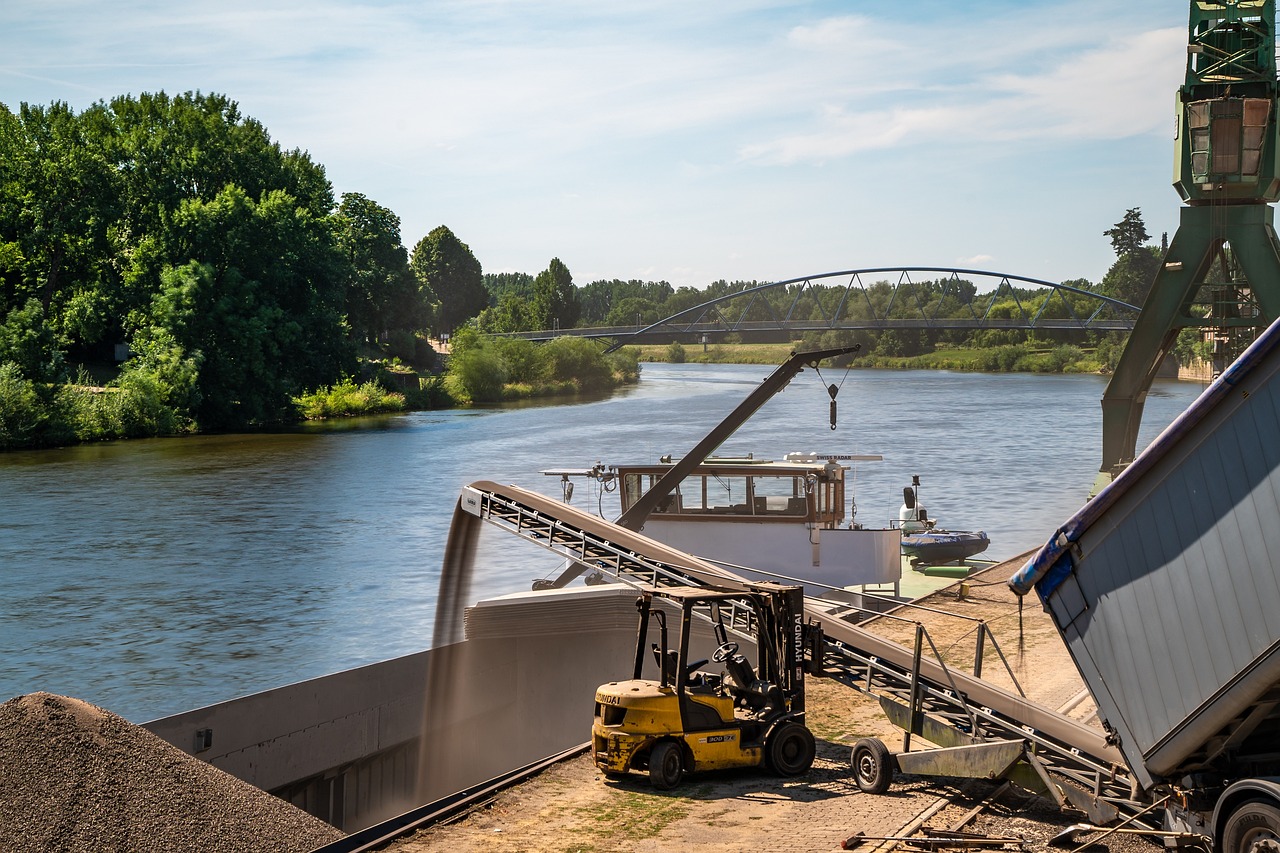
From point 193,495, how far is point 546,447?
771 inches

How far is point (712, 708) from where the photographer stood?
1228 centimetres

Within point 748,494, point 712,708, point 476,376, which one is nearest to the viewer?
point 712,708

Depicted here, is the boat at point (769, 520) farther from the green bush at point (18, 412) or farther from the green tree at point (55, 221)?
the green tree at point (55, 221)

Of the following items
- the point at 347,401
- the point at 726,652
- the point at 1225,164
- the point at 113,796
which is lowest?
the point at 113,796

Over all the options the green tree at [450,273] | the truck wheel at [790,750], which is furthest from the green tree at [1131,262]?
the truck wheel at [790,750]

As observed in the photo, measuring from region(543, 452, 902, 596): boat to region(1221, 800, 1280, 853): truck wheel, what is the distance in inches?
690

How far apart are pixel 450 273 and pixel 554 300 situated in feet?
46.0

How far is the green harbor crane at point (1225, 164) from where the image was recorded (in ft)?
73.6

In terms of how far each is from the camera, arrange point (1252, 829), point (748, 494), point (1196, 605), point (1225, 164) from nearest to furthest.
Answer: point (1252, 829)
point (1196, 605)
point (1225, 164)
point (748, 494)

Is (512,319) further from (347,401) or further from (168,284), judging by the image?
(168,284)

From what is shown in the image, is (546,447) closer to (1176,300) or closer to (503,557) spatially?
(503,557)

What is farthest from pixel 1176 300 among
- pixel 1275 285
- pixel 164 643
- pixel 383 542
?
pixel 383 542

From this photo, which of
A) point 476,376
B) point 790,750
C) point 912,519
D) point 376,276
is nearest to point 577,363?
point 476,376

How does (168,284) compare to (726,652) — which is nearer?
(726,652)
